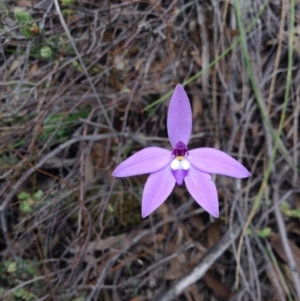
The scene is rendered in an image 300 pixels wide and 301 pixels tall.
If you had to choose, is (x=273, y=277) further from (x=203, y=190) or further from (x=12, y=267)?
(x=12, y=267)

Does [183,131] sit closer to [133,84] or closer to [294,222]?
[133,84]

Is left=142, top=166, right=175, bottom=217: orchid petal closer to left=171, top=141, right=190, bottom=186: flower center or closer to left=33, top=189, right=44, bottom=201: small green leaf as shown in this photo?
left=171, top=141, right=190, bottom=186: flower center

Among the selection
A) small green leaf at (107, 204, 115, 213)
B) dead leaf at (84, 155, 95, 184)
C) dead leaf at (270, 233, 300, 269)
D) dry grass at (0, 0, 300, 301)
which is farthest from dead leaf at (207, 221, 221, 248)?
dead leaf at (84, 155, 95, 184)

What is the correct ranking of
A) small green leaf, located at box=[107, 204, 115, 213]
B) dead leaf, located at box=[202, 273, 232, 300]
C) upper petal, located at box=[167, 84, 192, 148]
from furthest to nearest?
dead leaf, located at box=[202, 273, 232, 300] < small green leaf, located at box=[107, 204, 115, 213] < upper petal, located at box=[167, 84, 192, 148]

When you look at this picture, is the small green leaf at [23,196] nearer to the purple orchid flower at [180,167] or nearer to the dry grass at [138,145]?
the dry grass at [138,145]

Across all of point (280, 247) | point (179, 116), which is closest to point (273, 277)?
point (280, 247)

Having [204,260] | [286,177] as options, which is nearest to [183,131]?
[204,260]

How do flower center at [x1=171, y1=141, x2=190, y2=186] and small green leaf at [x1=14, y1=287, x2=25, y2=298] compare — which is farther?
small green leaf at [x1=14, y1=287, x2=25, y2=298]
